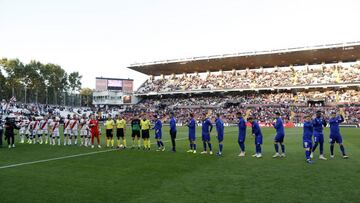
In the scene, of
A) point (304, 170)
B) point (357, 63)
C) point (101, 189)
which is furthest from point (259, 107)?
point (101, 189)

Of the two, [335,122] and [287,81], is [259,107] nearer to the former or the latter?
[287,81]

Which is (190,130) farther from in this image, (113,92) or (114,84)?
(113,92)

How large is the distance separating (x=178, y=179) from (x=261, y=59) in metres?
60.6

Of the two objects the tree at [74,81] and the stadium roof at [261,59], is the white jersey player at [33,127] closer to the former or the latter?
the stadium roof at [261,59]

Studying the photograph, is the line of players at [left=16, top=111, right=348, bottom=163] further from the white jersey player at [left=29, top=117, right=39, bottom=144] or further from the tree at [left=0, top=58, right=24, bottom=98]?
the tree at [left=0, top=58, right=24, bottom=98]

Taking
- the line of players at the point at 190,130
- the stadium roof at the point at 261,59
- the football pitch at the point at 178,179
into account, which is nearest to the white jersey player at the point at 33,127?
the line of players at the point at 190,130

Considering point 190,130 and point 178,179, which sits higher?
point 190,130

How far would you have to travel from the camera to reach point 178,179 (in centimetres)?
1023

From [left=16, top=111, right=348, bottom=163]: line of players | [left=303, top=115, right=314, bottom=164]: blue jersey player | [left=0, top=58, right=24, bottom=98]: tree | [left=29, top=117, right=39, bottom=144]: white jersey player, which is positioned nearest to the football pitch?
[left=303, top=115, right=314, bottom=164]: blue jersey player

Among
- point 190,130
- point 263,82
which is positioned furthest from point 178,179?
point 263,82

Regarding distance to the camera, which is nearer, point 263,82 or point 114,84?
point 263,82

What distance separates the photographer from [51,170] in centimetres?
1191

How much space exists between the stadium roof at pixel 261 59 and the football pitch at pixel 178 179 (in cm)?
4877

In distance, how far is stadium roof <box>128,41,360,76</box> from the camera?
194 feet
